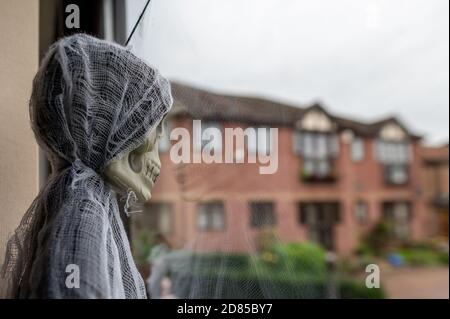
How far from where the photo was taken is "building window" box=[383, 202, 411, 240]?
14.4 ft

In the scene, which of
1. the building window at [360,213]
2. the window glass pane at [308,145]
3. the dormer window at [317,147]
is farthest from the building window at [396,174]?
the window glass pane at [308,145]

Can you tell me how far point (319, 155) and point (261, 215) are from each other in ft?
7.23

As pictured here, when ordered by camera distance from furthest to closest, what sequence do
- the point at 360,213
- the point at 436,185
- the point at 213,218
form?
the point at 360,213 → the point at 436,185 → the point at 213,218

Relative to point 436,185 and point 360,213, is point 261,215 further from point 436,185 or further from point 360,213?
point 360,213

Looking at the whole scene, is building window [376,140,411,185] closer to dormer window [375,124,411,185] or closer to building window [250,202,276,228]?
dormer window [375,124,411,185]

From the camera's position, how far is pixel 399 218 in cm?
443

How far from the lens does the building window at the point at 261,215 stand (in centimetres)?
196

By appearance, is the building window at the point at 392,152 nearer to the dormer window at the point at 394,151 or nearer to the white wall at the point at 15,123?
the dormer window at the point at 394,151

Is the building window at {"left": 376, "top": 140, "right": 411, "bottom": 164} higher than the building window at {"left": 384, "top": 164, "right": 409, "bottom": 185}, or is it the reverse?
the building window at {"left": 376, "top": 140, "right": 411, "bottom": 164}

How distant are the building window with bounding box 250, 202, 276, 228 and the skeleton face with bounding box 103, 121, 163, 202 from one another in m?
1.38

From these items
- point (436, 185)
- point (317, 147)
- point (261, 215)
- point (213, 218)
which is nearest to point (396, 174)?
point (436, 185)

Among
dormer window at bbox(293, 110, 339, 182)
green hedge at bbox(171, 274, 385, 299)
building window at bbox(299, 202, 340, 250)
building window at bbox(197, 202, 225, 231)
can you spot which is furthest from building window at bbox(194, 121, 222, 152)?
building window at bbox(299, 202, 340, 250)

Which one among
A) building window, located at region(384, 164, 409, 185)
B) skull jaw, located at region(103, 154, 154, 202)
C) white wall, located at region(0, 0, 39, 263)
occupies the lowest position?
skull jaw, located at region(103, 154, 154, 202)
